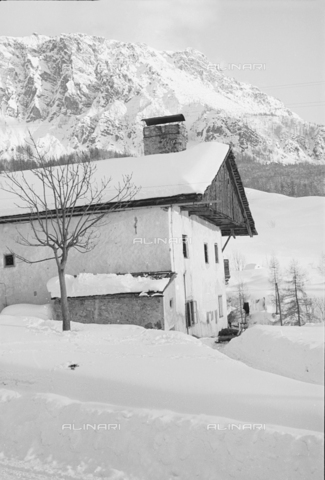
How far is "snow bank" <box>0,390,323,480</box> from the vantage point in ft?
18.0

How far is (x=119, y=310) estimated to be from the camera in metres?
15.1

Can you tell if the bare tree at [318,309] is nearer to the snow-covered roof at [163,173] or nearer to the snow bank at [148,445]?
the snow-covered roof at [163,173]

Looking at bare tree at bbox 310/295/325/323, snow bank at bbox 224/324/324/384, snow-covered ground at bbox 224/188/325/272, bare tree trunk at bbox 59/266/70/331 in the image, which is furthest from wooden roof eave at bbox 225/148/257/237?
snow-covered ground at bbox 224/188/325/272

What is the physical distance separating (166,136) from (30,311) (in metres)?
9.18

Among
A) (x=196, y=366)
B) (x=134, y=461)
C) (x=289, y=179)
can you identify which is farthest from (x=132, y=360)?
(x=289, y=179)

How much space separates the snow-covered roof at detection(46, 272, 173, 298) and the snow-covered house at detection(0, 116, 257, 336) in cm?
6

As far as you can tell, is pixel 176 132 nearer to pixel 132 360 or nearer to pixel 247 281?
pixel 132 360

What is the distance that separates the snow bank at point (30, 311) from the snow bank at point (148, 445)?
344 inches

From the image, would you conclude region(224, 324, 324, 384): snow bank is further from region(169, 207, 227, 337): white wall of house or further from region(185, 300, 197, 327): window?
region(185, 300, 197, 327): window

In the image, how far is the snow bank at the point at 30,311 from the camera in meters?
16.2

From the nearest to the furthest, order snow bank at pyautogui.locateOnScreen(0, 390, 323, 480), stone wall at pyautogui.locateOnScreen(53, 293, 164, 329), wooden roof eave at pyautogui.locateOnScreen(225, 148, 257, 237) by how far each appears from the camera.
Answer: snow bank at pyautogui.locateOnScreen(0, 390, 323, 480)
stone wall at pyautogui.locateOnScreen(53, 293, 164, 329)
wooden roof eave at pyautogui.locateOnScreen(225, 148, 257, 237)

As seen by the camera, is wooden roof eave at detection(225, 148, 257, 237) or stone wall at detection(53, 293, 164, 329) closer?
stone wall at detection(53, 293, 164, 329)

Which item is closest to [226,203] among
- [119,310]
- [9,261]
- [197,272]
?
[197,272]

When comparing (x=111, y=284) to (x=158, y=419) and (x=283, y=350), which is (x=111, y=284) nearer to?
(x=283, y=350)
